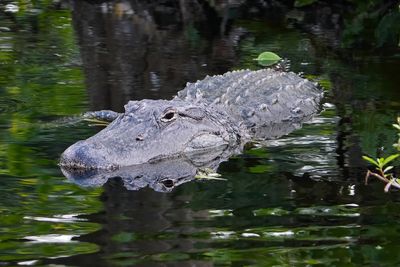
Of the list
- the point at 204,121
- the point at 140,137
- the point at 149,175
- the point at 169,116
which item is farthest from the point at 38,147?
the point at 204,121

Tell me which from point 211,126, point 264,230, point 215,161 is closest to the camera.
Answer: point 264,230

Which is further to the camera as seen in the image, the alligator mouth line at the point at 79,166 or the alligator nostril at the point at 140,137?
the alligator nostril at the point at 140,137

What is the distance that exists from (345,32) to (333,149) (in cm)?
561

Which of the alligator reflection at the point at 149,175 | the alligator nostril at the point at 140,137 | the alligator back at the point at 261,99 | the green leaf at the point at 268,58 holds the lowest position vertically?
the green leaf at the point at 268,58

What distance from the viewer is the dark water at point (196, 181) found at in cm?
492

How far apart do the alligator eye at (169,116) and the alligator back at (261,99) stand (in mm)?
653

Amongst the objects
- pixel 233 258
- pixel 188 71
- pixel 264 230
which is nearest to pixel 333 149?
pixel 264 230

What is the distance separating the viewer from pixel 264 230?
17.3 ft

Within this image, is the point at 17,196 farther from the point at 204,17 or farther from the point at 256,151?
the point at 204,17

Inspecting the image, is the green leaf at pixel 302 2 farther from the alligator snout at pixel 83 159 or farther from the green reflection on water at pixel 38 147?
the alligator snout at pixel 83 159

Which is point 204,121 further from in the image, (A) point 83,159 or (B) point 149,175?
(A) point 83,159

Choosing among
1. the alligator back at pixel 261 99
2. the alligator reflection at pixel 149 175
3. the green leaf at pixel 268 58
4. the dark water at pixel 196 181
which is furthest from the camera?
the green leaf at pixel 268 58

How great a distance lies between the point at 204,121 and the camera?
309 inches

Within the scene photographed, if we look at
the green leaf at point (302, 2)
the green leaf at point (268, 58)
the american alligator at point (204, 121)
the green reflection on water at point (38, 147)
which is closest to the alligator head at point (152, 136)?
the american alligator at point (204, 121)
